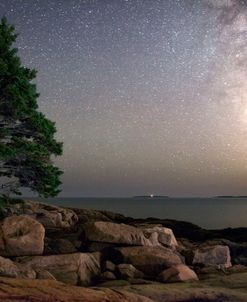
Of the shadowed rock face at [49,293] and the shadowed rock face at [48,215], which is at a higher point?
the shadowed rock face at [48,215]

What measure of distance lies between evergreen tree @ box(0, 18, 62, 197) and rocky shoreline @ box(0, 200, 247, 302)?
214 centimetres

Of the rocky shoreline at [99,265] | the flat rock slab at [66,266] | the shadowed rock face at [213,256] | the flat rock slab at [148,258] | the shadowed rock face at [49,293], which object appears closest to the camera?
the shadowed rock face at [49,293]

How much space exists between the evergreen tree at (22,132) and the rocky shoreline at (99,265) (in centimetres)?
214

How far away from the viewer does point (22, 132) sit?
78.9ft

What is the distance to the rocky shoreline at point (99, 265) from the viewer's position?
15031 mm

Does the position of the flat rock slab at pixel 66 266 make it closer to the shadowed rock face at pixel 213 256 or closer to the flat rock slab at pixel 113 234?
the flat rock slab at pixel 113 234

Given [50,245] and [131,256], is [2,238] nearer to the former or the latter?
[50,245]

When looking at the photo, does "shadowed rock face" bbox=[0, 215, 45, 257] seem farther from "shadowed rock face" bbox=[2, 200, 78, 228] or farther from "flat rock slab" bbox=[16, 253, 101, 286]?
"shadowed rock face" bbox=[2, 200, 78, 228]

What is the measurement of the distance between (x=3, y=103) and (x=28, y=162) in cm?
333

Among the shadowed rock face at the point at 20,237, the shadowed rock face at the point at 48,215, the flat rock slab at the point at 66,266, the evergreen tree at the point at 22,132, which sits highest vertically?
the evergreen tree at the point at 22,132

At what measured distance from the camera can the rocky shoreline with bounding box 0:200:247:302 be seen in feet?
49.3

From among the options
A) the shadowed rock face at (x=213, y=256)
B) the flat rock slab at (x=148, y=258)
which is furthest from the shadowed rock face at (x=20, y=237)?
the shadowed rock face at (x=213, y=256)

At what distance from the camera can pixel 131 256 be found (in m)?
24.5

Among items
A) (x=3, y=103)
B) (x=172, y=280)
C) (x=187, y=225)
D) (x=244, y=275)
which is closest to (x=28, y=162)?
(x=3, y=103)
